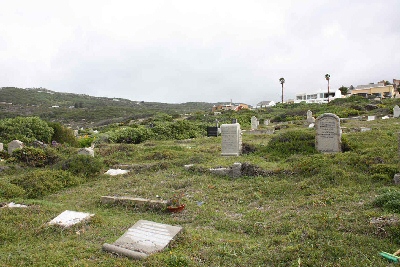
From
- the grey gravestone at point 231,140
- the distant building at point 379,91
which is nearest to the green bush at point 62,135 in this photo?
the grey gravestone at point 231,140

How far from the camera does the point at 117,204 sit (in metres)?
7.75

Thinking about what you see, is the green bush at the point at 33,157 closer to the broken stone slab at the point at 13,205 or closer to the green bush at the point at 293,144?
the broken stone slab at the point at 13,205

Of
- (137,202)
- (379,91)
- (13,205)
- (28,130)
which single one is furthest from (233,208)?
(379,91)

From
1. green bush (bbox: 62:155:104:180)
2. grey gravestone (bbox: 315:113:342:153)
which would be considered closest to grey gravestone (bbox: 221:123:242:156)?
grey gravestone (bbox: 315:113:342:153)

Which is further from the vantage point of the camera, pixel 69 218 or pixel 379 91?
pixel 379 91

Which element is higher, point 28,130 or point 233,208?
point 28,130

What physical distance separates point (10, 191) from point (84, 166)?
2.97 metres

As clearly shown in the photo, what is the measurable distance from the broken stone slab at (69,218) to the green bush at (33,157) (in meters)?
7.88

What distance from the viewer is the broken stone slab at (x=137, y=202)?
719 cm

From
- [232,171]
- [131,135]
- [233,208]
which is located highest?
[131,135]

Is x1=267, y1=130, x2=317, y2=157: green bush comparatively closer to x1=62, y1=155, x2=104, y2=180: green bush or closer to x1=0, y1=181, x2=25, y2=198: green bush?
x1=62, y1=155, x2=104, y2=180: green bush

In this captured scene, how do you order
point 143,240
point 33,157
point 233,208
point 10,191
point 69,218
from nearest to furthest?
point 143,240 < point 69,218 < point 233,208 < point 10,191 < point 33,157

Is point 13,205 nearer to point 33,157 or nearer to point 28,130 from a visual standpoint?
point 33,157

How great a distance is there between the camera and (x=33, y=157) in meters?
13.6
